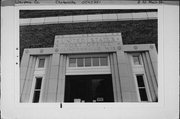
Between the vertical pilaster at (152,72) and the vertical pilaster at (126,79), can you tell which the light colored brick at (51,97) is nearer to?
the vertical pilaster at (126,79)

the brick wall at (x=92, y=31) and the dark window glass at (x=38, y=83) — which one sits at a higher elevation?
the brick wall at (x=92, y=31)

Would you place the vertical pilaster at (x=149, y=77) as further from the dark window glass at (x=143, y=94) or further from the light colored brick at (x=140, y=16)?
the light colored brick at (x=140, y=16)

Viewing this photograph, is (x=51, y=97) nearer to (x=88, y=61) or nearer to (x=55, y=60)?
(x=55, y=60)

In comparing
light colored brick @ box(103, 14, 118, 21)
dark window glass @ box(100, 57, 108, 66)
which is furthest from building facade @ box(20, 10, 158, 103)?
light colored brick @ box(103, 14, 118, 21)

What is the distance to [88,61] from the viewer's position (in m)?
2.23

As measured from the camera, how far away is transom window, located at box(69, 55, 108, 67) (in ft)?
7.30

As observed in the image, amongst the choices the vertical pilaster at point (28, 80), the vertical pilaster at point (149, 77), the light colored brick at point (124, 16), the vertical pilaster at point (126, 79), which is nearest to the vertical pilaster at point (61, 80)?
the vertical pilaster at point (28, 80)

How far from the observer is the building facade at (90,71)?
223 centimetres

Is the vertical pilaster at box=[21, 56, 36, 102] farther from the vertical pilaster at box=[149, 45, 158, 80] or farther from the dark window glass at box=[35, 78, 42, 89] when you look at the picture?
the vertical pilaster at box=[149, 45, 158, 80]

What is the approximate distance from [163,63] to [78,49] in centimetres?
85

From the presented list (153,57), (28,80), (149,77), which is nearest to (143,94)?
(149,77)

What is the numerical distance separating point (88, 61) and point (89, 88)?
0.88 feet

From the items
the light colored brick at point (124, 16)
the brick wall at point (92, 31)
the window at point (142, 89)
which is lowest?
the window at point (142, 89)

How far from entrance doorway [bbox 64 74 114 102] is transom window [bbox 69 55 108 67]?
118 millimetres
